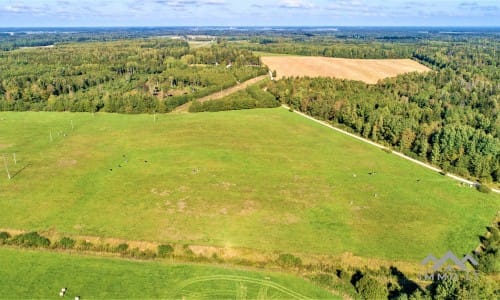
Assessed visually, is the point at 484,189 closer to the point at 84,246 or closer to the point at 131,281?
the point at 131,281

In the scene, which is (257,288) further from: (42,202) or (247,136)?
(247,136)

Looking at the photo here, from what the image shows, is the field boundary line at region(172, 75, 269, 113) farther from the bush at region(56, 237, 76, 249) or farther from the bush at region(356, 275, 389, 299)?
the bush at region(356, 275, 389, 299)

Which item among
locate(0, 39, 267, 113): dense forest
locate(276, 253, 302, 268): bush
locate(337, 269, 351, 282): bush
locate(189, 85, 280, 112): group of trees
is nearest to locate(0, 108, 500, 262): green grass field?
locate(276, 253, 302, 268): bush

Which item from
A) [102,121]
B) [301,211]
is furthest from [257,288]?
[102,121]

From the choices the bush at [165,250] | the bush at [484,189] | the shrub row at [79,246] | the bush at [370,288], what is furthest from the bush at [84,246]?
the bush at [484,189]

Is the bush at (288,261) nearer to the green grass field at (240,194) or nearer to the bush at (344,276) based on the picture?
the green grass field at (240,194)

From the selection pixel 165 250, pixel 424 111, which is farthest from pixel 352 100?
pixel 165 250
